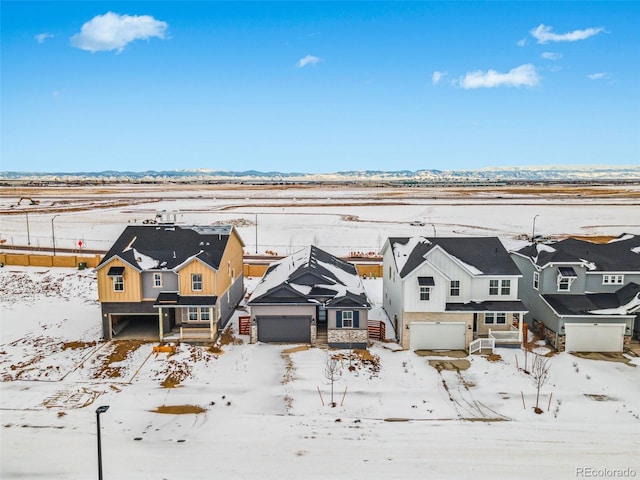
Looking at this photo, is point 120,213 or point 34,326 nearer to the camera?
point 34,326

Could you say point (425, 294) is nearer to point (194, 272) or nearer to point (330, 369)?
point (330, 369)

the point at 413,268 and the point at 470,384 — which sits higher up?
the point at 413,268

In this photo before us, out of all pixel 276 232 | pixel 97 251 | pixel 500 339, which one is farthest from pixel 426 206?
pixel 500 339

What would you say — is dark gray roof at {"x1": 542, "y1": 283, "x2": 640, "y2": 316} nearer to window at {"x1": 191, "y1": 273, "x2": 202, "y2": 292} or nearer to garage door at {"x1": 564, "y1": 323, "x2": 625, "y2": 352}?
garage door at {"x1": 564, "y1": 323, "x2": 625, "y2": 352}

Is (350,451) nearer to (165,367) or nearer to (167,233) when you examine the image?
(165,367)

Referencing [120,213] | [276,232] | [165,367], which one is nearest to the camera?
[165,367]

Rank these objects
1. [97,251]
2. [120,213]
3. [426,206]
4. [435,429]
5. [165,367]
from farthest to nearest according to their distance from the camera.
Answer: [426,206], [120,213], [97,251], [165,367], [435,429]
